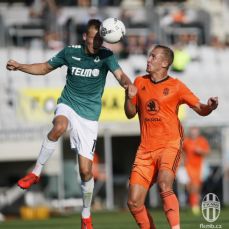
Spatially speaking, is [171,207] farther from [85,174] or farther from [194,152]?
[194,152]

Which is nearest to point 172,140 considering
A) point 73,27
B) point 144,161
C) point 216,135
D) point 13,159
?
point 144,161

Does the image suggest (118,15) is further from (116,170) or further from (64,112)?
(64,112)

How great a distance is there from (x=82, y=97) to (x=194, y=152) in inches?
430

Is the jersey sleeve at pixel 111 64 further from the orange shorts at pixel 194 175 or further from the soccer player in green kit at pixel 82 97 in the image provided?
the orange shorts at pixel 194 175

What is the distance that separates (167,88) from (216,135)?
50.1 feet

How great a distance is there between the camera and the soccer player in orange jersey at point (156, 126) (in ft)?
41.4

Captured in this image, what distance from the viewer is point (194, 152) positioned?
25.0 m

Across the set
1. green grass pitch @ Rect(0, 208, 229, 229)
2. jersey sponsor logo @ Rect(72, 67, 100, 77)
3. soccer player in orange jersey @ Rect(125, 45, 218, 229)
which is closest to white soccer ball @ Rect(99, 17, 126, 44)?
jersey sponsor logo @ Rect(72, 67, 100, 77)

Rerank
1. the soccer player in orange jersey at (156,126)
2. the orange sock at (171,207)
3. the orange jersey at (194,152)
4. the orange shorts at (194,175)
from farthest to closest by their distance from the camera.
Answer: the orange jersey at (194,152)
the orange shorts at (194,175)
the soccer player in orange jersey at (156,126)
the orange sock at (171,207)

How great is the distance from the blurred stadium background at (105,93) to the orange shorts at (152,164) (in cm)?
1055

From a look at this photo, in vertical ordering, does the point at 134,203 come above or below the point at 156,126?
below

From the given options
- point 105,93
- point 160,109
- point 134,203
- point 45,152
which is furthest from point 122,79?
point 105,93

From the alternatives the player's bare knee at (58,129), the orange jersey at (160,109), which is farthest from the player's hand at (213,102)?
the player's bare knee at (58,129)

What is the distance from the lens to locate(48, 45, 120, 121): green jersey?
1421 cm
